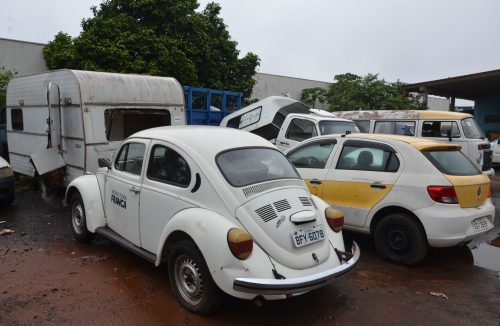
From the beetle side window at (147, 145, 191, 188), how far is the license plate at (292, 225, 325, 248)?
1175mm

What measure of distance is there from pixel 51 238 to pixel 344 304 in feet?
14.4

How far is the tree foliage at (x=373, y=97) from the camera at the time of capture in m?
20.9

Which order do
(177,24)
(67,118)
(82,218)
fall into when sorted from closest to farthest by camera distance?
(82,218)
(67,118)
(177,24)

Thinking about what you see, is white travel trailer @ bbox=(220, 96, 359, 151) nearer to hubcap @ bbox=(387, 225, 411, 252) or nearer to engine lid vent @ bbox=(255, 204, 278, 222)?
hubcap @ bbox=(387, 225, 411, 252)

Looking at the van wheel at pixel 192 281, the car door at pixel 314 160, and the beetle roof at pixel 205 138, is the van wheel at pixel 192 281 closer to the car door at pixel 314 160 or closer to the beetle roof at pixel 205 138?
the beetle roof at pixel 205 138

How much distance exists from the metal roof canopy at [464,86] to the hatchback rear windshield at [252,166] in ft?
51.2

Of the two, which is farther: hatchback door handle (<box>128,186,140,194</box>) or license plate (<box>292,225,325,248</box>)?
hatchback door handle (<box>128,186,140,194</box>)

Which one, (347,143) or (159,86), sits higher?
(159,86)

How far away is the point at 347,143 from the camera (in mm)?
5867

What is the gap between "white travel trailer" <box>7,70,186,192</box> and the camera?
740 centimetres

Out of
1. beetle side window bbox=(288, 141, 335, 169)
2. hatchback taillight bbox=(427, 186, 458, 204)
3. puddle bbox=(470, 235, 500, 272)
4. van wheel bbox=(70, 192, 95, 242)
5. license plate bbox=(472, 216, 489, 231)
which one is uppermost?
beetle side window bbox=(288, 141, 335, 169)

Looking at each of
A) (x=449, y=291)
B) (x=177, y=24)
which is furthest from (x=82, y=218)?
(x=177, y=24)

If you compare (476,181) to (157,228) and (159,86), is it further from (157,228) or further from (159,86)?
(159,86)

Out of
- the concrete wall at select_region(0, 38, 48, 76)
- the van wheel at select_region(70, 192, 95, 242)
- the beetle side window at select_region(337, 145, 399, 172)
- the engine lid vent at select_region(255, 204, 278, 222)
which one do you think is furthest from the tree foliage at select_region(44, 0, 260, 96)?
the engine lid vent at select_region(255, 204, 278, 222)
